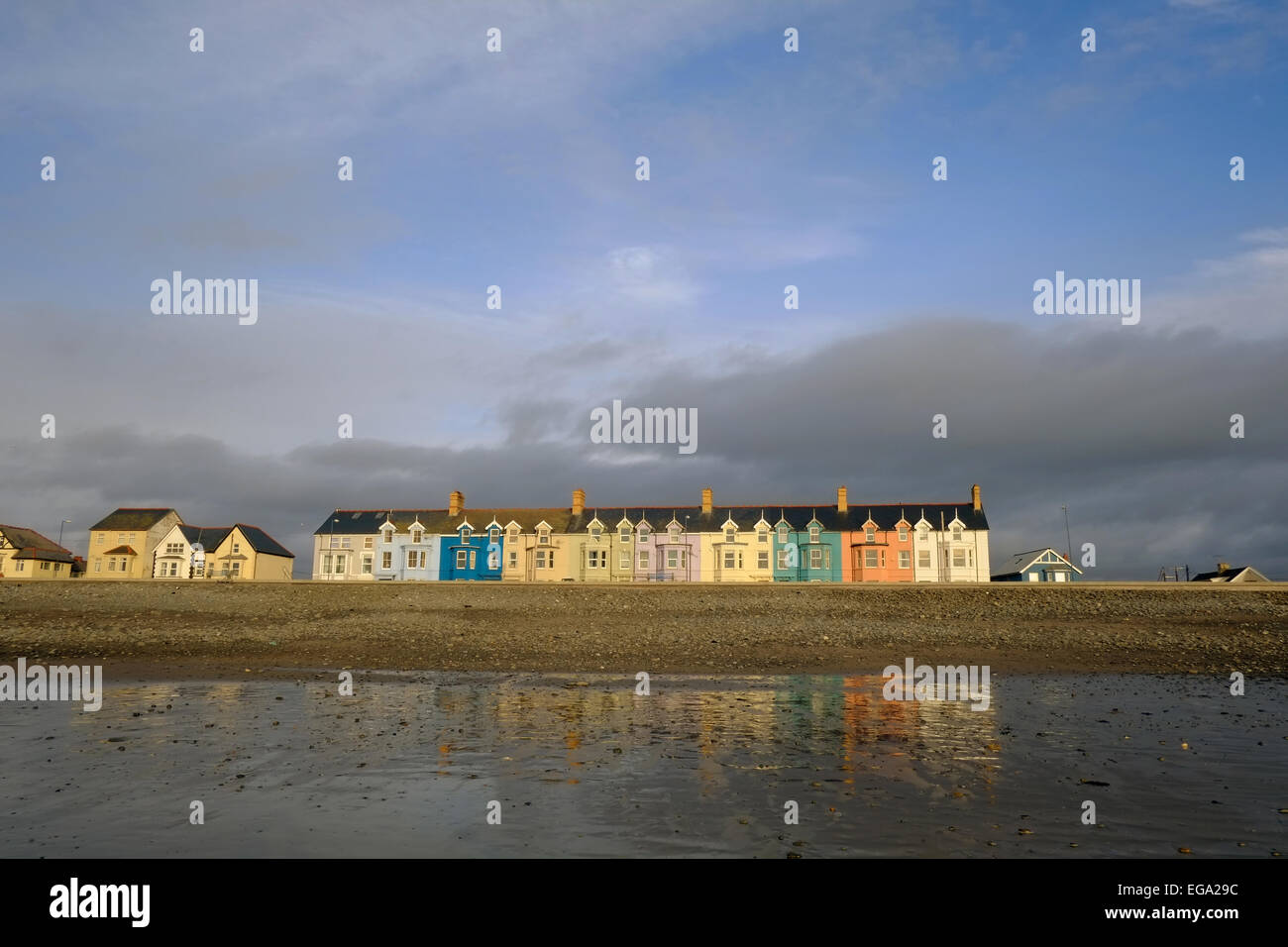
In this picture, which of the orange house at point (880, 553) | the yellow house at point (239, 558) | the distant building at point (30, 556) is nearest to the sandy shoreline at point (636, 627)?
the orange house at point (880, 553)

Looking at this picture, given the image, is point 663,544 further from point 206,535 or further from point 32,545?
point 32,545

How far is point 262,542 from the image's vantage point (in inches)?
3787

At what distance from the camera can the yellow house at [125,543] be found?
303ft

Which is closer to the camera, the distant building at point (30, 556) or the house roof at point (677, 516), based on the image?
the house roof at point (677, 516)

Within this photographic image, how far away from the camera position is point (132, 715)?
60.7 feet

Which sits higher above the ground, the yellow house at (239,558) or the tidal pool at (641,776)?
the yellow house at (239,558)

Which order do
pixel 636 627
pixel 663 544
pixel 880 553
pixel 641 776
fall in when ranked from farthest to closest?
pixel 663 544 < pixel 880 553 < pixel 636 627 < pixel 641 776

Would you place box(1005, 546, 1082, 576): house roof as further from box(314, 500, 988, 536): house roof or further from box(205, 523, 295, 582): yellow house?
box(205, 523, 295, 582): yellow house

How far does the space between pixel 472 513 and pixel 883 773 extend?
251ft

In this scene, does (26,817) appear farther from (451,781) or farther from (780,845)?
(780,845)

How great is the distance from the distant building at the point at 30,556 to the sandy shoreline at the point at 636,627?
169ft

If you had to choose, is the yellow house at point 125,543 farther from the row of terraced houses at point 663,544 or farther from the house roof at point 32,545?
the row of terraced houses at point 663,544

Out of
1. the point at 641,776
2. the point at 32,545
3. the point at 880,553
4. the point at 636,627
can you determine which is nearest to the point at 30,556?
the point at 32,545

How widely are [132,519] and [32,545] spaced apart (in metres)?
13.6
